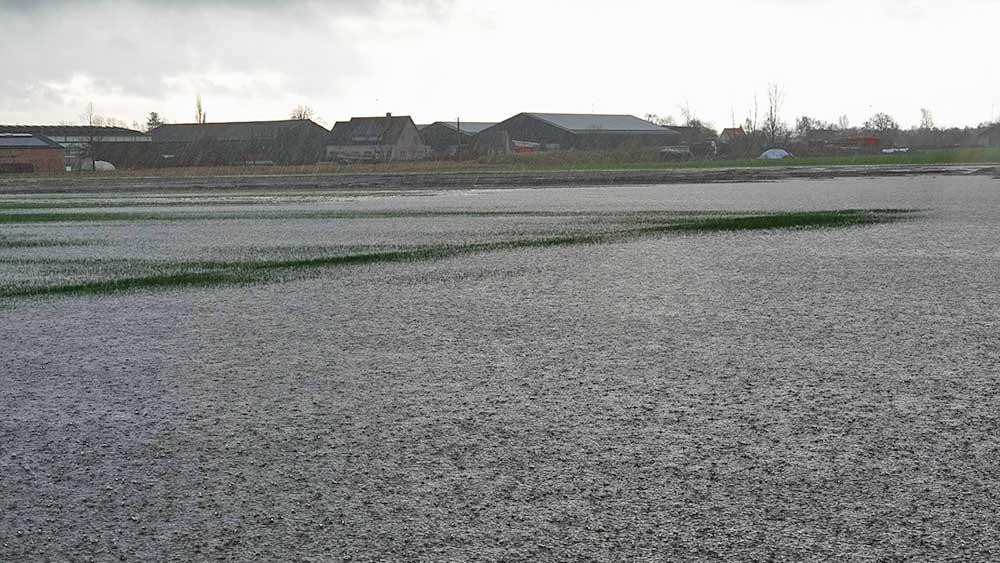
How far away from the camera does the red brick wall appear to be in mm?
86812

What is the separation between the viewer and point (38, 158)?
3531 inches

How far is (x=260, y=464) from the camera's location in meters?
4.67

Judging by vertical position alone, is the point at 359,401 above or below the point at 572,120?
below

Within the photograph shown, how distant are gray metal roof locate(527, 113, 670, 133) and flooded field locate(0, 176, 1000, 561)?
9284 centimetres

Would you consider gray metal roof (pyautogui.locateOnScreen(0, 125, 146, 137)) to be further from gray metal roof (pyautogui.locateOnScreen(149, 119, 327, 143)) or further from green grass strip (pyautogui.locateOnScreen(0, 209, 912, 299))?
green grass strip (pyautogui.locateOnScreen(0, 209, 912, 299))

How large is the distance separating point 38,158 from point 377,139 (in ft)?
99.1

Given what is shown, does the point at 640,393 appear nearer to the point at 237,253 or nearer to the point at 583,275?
the point at 583,275

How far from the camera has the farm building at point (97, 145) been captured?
101m

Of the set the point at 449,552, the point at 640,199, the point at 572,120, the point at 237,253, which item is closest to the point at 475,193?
the point at 640,199

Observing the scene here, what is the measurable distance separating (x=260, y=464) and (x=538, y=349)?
2941 mm

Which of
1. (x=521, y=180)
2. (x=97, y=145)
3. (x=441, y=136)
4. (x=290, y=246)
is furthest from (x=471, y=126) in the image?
(x=290, y=246)

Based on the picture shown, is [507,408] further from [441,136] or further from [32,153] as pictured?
[441,136]

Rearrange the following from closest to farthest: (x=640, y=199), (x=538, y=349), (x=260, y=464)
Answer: (x=260, y=464) < (x=538, y=349) < (x=640, y=199)

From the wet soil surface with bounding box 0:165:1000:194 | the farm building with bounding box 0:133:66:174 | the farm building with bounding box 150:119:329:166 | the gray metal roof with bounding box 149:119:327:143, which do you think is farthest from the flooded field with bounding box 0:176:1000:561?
the gray metal roof with bounding box 149:119:327:143
